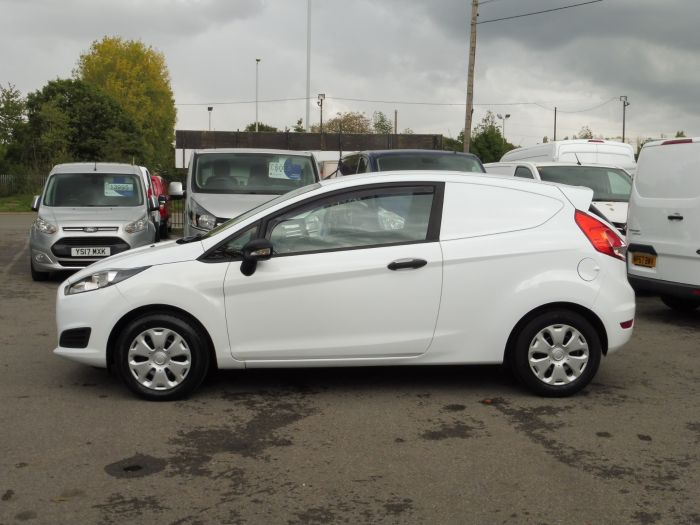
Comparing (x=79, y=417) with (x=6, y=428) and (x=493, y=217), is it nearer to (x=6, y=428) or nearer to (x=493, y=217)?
(x=6, y=428)

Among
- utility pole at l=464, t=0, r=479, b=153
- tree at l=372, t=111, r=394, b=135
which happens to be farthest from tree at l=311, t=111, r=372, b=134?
utility pole at l=464, t=0, r=479, b=153

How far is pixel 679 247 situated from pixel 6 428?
6831mm

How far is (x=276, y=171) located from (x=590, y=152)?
709cm

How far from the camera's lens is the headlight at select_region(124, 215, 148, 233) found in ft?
40.5

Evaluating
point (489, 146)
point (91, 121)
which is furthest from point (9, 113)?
point (489, 146)

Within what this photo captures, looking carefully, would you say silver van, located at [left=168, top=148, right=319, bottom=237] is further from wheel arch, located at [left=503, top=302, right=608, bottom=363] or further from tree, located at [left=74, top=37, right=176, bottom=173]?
tree, located at [left=74, top=37, right=176, bottom=173]

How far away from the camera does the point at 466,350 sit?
590 centimetres

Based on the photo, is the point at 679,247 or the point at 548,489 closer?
the point at 548,489

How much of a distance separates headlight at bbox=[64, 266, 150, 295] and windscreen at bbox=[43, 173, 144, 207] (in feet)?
24.5

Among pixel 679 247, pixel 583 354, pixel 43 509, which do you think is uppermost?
pixel 679 247

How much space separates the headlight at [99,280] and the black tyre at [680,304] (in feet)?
22.7

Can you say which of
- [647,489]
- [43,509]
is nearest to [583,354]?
[647,489]

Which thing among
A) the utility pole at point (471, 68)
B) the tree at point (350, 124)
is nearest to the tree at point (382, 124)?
the tree at point (350, 124)

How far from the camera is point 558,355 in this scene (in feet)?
19.5
